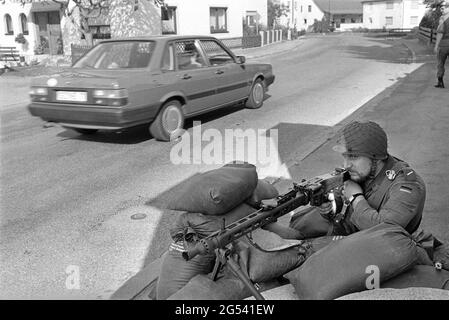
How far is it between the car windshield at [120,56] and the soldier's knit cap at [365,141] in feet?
18.4

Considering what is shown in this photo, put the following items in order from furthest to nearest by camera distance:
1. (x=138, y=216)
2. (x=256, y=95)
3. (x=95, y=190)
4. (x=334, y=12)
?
1. (x=334, y=12)
2. (x=256, y=95)
3. (x=95, y=190)
4. (x=138, y=216)

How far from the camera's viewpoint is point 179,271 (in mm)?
2469

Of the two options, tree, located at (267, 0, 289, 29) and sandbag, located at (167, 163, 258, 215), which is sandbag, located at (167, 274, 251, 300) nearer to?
sandbag, located at (167, 163, 258, 215)

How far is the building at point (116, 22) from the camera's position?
25.7 meters

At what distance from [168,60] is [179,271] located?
6009mm

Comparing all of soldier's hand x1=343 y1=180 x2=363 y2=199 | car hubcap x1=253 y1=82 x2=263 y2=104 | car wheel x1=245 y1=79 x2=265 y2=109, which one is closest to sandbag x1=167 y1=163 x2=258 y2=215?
soldier's hand x1=343 y1=180 x2=363 y2=199

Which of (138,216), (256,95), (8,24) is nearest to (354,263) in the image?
(138,216)

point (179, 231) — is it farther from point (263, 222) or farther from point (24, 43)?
point (24, 43)

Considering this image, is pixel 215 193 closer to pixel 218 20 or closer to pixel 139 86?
pixel 139 86

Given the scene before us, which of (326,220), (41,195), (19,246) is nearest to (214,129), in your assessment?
(41,195)

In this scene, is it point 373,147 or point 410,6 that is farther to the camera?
point 410,6

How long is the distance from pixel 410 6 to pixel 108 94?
79.9m

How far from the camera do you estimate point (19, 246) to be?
13.9ft

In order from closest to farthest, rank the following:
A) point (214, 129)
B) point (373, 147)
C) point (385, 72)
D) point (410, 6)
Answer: point (373, 147), point (214, 129), point (385, 72), point (410, 6)
